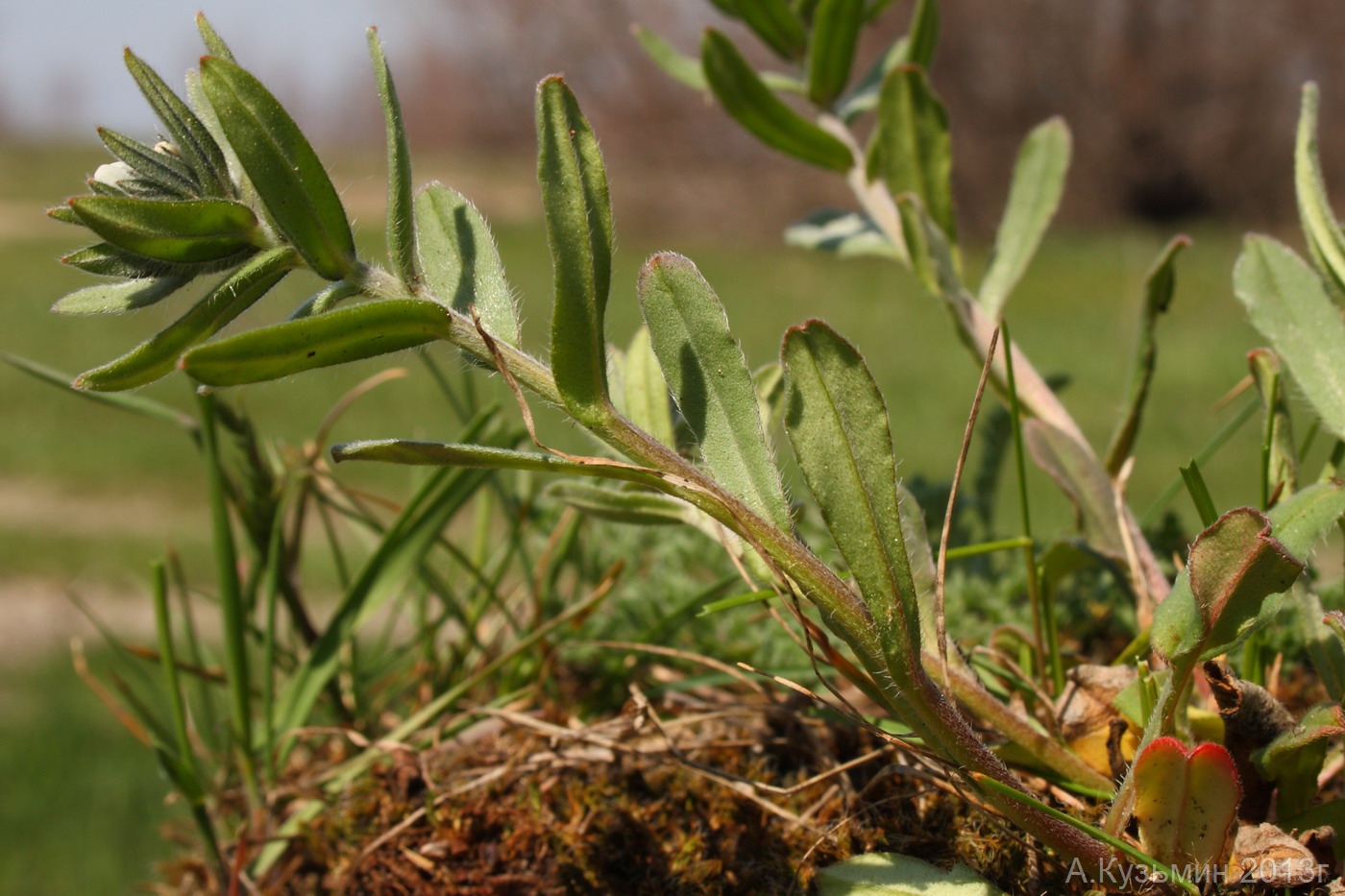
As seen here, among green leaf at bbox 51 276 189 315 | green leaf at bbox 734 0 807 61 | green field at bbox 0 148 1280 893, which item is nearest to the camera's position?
green leaf at bbox 51 276 189 315

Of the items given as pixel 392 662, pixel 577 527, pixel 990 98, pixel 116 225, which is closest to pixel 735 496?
pixel 116 225

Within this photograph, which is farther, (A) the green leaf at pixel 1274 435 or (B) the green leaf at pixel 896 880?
(A) the green leaf at pixel 1274 435

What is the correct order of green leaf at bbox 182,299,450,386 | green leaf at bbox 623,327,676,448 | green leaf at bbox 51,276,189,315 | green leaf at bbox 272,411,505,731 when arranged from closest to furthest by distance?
green leaf at bbox 182,299,450,386
green leaf at bbox 51,276,189,315
green leaf at bbox 623,327,676,448
green leaf at bbox 272,411,505,731

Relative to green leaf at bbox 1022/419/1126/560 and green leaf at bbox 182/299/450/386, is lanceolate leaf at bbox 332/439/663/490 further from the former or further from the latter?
green leaf at bbox 1022/419/1126/560

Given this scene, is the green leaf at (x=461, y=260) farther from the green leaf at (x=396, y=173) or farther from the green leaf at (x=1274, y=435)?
the green leaf at (x=1274, y=435)

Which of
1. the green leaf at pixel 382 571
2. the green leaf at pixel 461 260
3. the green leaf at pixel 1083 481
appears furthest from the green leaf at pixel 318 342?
the green leaf at pixel 1083 481

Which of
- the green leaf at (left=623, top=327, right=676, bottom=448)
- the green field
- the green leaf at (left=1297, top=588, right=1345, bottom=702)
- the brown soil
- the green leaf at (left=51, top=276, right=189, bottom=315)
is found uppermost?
the green leaf at (left=51, top=276, right=189, bottom=315)

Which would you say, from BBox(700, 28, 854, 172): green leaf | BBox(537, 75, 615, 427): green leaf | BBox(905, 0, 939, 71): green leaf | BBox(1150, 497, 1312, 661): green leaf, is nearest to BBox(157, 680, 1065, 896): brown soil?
BBox(1150, 497, 1312, 661): green leaf

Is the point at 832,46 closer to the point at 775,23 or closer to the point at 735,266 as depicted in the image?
the point at 775,23
